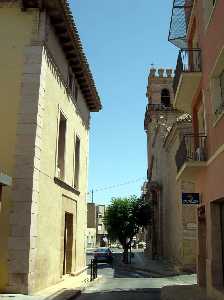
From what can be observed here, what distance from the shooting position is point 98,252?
36656 mm

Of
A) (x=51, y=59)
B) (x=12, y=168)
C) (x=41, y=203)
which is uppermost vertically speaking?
(x=51, y=59)

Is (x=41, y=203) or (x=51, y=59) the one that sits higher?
(x=51, y=59)

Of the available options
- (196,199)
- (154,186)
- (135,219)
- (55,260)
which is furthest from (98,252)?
(196,199)

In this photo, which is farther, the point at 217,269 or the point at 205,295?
the point at 205,295

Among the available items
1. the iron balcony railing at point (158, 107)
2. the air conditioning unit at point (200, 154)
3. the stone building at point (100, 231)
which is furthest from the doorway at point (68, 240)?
the stone building at point (100, 231)

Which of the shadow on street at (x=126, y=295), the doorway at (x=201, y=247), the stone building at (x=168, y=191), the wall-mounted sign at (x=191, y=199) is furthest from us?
the stone building at (x=168, y=191)

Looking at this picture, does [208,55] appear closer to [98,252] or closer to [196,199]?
[196,199]

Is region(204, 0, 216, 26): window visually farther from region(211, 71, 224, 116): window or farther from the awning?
the awning

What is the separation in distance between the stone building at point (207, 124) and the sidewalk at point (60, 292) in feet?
13.6

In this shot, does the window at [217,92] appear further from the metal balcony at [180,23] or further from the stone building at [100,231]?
the stone building at [100,231]

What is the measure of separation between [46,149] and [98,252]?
23736 millimetres

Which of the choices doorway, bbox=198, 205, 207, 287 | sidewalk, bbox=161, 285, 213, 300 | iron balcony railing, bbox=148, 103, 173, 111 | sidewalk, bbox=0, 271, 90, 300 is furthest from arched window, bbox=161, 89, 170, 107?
sidewalk, bbox=161, 285, 213, 300

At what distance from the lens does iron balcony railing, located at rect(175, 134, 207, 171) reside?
42.4ft

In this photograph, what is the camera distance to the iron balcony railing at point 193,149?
42.4ft
